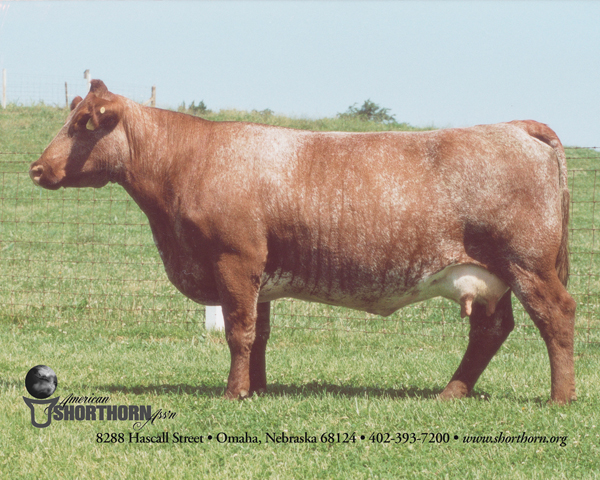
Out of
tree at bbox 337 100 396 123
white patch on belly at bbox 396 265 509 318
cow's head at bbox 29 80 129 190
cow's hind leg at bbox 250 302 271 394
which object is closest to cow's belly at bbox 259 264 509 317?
white patch on belly at bbox 396 265 509 318

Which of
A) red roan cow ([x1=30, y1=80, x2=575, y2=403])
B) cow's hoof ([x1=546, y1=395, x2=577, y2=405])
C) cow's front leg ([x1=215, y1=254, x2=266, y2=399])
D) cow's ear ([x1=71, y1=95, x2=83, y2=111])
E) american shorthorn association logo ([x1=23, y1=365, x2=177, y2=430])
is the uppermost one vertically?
cow's ear ([x1=71, y1=95, x2=83, y2=111])

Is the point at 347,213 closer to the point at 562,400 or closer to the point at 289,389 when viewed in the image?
the point at 289,389

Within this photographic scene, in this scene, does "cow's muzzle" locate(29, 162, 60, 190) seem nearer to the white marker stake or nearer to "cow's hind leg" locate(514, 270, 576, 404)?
the white marker stake

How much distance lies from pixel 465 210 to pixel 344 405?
160 centimetres

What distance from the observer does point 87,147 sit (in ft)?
17.1

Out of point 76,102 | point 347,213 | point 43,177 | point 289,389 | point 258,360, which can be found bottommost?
point 289,389

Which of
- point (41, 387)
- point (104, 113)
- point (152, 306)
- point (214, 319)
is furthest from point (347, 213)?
point (152, 306)

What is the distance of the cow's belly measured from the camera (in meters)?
4.85

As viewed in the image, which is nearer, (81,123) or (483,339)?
(81,123)

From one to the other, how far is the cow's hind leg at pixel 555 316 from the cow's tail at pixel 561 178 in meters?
0.23

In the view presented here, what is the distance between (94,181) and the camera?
5.32 meters

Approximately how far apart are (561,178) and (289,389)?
2641mm

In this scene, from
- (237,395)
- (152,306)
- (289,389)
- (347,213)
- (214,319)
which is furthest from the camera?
(152,306)

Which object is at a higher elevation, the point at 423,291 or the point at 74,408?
the point at 423,291
